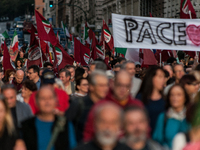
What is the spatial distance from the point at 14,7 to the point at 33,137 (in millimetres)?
147949

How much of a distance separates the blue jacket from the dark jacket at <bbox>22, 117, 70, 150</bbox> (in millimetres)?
907

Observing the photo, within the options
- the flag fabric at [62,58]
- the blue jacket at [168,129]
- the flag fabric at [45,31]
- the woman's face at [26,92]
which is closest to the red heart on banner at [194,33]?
the woman's face at [26,92]

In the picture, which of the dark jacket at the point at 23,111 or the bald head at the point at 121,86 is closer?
the bald head at the point at 121,86

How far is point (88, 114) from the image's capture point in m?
4.76

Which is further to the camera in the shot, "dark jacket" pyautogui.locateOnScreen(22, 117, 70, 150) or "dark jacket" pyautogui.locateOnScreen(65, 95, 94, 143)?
"dark jacket" pyautogui.locateOnScreen(65, 95, 94, 143)

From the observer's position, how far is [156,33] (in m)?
9.89

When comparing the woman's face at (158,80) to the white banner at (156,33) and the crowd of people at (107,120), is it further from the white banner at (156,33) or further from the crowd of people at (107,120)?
the white banner at (156,33)

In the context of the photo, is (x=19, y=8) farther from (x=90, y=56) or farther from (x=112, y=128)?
(x=112, y=128)

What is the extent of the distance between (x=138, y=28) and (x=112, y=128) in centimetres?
661

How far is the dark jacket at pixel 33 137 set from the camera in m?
4.44

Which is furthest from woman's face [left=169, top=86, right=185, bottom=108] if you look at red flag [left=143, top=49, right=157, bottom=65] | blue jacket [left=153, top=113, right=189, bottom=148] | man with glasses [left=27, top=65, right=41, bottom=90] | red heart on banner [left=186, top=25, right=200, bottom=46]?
red flag [left=143, top=49, right=157, bottom=65]

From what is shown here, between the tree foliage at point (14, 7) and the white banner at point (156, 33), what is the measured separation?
456ft

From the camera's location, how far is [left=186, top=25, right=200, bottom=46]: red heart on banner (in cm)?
977

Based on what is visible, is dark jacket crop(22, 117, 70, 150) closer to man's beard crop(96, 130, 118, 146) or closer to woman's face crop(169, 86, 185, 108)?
man's beard crop(96, 130, 118, 146)
